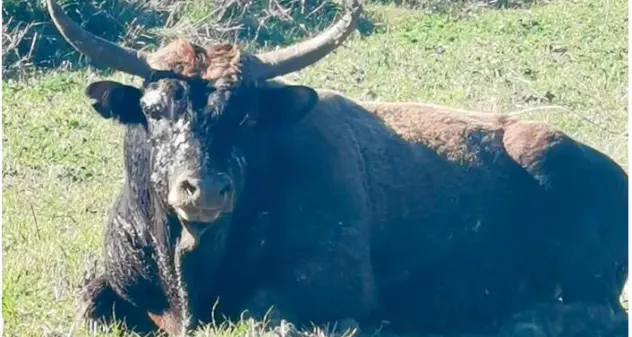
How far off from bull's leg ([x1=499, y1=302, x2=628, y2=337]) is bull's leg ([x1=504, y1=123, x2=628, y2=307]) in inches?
6.8

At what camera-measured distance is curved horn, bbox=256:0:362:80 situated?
719cm

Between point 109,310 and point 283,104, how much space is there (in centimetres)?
118

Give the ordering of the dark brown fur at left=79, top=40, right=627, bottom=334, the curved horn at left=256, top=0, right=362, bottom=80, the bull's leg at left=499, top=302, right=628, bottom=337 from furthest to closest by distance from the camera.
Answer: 1. the bull's leg at left=499, top=302, right=628, bottom=337
2. the curved horn at left=256, top=0, right=362, bottom=80
3. the dark brown fur at left=79, top=40, right=627, bottom=334

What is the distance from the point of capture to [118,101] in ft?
22.6

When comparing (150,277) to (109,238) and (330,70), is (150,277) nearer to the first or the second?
(109,238)

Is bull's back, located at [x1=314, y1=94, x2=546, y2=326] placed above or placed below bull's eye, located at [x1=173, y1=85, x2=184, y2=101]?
below

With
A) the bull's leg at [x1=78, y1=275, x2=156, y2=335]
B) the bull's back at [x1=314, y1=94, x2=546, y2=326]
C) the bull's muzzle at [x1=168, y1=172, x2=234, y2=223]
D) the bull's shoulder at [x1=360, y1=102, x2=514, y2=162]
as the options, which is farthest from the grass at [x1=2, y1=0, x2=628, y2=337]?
the bull's shoulder at [x1=360, y1=102, x2=514, y2=162]

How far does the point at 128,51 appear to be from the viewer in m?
7.05

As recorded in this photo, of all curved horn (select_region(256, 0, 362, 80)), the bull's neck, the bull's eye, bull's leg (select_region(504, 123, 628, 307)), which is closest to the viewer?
the bull's eye

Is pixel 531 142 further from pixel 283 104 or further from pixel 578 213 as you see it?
pixel 283 104

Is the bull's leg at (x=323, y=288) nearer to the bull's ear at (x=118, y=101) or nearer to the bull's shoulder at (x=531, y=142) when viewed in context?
the bull's ear at (x=118, y=101)

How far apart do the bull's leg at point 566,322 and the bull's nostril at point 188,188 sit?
1893mm

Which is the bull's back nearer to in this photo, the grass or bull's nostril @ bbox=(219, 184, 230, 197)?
the grass

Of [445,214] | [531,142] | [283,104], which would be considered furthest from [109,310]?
[531,142]
